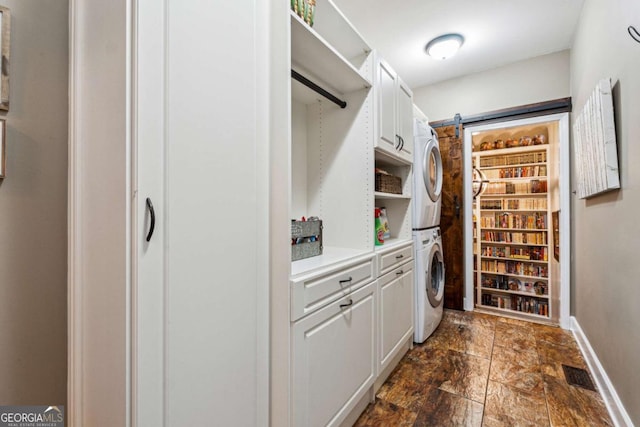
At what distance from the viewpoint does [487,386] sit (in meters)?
1.88

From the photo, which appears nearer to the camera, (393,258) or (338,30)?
(338,30)

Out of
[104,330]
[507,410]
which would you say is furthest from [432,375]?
[104,330]

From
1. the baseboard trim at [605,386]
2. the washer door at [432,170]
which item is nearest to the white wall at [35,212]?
the washer door at [432,170]

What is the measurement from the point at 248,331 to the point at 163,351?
318 mm

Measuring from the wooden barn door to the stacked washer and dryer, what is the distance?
669 mm

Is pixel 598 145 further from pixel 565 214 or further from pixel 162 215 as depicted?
pixel 162 215

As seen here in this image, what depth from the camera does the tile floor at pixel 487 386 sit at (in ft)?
5.26

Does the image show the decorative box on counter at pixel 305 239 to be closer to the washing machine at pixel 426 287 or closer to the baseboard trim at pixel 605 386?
the washing machine at pixel 426 287

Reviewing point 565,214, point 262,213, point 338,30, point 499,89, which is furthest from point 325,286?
point 499,89

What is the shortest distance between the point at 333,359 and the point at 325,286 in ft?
1.24

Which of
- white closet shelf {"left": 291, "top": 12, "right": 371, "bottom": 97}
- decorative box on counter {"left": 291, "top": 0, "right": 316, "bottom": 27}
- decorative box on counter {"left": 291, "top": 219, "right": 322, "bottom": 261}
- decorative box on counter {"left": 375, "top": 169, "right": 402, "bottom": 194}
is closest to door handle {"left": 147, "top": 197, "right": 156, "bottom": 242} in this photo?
decorative box on counter {"left": 291, "top": 219, "right": 322, "bottom": 261}

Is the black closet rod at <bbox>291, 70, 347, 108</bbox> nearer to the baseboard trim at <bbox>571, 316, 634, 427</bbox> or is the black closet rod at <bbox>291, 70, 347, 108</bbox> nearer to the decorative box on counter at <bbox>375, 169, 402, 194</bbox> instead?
the decorative box on counter at <bbox>375, 169, 402, 194</bbox>

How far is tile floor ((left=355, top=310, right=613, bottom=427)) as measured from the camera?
63.1 inches

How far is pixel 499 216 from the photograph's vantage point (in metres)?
4.18
